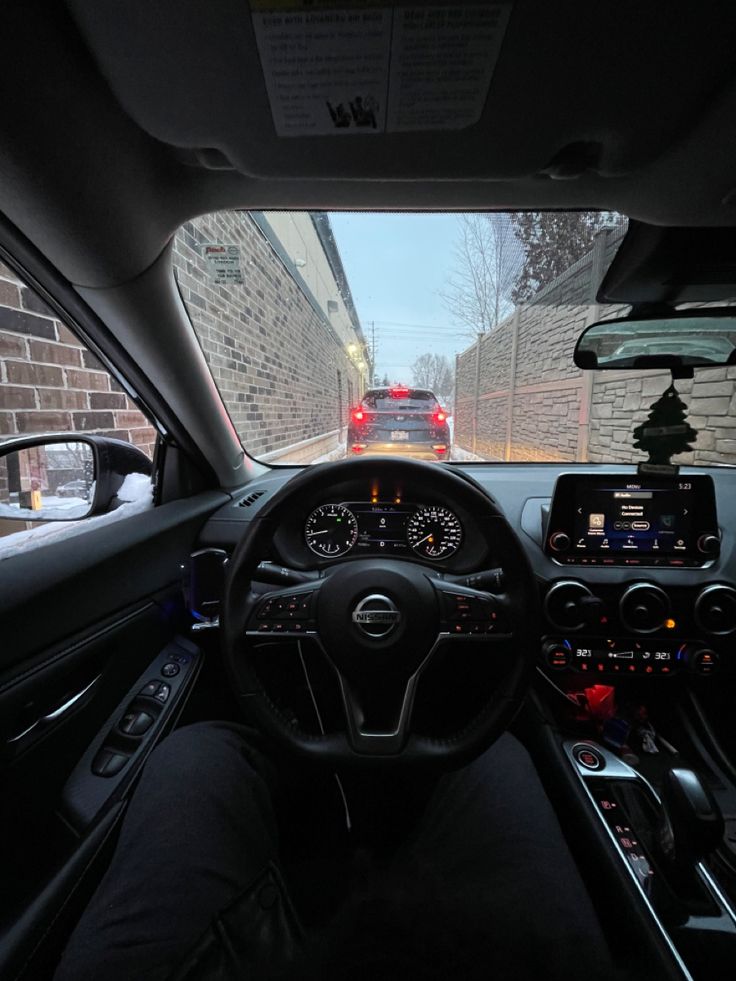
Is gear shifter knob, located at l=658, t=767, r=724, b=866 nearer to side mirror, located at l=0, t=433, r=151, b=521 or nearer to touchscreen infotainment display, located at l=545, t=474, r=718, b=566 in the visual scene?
touchscreen infotainment display, located at l=545, t=474, r=718, b=566

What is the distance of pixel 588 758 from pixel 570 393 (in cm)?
261

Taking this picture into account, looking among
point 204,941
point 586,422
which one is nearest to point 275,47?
point 204,941

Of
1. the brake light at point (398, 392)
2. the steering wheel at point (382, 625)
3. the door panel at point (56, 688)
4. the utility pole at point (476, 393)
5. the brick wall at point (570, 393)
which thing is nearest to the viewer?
the door panel at point (56, 688)

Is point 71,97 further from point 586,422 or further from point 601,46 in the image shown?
point 586,422

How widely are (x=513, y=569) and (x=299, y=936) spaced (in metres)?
1.10

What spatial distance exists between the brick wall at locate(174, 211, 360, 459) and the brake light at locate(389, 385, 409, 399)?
1.82ft

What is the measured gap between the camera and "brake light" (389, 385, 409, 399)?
4869 millimetres

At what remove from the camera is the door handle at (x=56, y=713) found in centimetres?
120

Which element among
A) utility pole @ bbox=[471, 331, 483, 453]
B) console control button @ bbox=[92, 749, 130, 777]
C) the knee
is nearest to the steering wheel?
the knee

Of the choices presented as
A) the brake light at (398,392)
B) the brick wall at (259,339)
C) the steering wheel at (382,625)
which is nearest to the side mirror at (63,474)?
the brick wall at (259,339)

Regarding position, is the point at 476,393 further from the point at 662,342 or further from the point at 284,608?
the point at 284,608

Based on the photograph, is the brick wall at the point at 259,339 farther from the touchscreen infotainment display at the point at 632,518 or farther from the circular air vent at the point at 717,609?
the circular air vent at the point at 717,609

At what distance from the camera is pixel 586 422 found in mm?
3119

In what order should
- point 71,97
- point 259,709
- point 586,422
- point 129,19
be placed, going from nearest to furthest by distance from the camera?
point 129,19 → point 71,97 → point 259,709 → point 586,422
